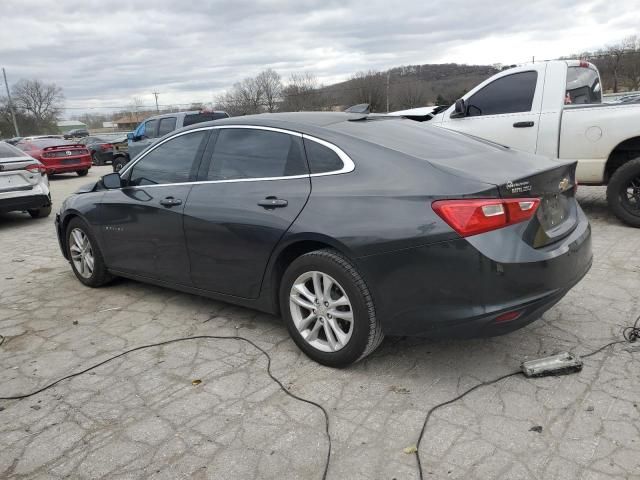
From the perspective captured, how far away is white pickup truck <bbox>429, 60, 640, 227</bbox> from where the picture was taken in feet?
20.5

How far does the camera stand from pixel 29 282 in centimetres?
572

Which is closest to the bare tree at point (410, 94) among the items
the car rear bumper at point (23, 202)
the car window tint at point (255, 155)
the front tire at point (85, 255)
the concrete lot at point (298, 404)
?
the car rear bumper at point (23, 202)

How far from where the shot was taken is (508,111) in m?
6.92

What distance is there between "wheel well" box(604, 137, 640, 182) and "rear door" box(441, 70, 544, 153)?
93cm

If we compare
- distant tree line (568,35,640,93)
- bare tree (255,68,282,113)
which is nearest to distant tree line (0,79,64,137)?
bare tree (255,68,282,113)

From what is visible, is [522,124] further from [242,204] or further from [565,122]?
[242,204]

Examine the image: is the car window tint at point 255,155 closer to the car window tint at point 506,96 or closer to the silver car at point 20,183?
the car window tint at point 506,96

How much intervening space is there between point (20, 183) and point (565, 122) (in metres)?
8.57

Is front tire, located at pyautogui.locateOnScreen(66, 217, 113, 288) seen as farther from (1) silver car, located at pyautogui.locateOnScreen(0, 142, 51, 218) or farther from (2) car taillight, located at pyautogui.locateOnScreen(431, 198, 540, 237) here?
(1) silver car, located at pyautogui.locateOnScreen(0, 142, 51, 218)

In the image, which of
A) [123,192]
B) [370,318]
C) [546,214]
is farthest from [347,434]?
[123,192]

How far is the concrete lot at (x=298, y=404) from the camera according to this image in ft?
8.19

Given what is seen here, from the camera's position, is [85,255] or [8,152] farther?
[8,152]

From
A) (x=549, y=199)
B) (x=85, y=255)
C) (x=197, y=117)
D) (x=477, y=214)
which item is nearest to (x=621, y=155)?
(x=549, y=199)

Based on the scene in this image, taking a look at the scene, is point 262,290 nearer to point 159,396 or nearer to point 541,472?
point 159,396
